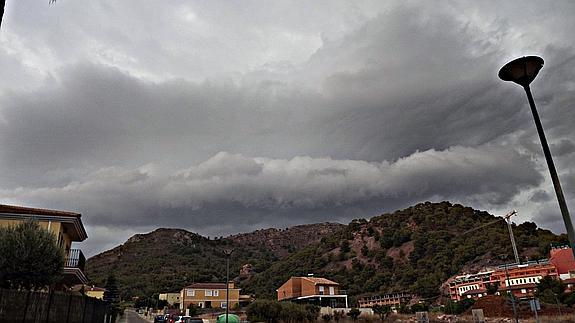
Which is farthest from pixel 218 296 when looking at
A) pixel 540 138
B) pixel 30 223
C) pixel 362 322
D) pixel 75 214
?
pixel 540 138

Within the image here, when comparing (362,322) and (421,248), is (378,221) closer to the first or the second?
(421,248)

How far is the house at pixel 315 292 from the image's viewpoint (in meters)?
81.7

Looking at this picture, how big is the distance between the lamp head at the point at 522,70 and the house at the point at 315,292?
250ft

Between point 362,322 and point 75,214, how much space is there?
30466 mm

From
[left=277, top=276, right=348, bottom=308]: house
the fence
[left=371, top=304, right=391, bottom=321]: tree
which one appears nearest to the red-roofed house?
[left=371, top=304, right=391, bottom=321]: tree

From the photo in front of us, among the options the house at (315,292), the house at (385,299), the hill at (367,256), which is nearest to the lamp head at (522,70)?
the house at (315,292)

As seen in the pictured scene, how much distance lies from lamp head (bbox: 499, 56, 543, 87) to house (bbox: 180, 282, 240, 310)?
268ft

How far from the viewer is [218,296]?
288 feet

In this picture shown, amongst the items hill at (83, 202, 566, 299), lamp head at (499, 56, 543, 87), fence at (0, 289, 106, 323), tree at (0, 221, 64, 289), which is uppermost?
hill at (83, 202, 566, 299)

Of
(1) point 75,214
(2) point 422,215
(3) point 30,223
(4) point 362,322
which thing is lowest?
(4) point 362,322

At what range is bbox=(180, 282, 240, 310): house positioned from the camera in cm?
8488

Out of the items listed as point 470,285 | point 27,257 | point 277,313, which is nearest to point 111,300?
point 277,313

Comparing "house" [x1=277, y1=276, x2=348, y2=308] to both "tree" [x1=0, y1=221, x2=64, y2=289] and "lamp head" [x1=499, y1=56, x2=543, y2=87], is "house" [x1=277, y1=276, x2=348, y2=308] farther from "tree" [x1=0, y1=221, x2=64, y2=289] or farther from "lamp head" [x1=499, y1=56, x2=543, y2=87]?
"lamp head" [x1=499, y1=56, x2=543, y2=87]

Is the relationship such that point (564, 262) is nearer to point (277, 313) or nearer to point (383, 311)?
point (383, 311)
